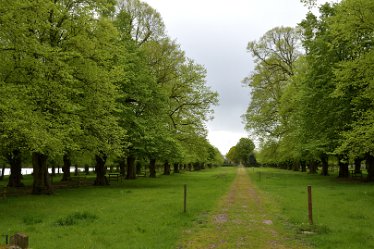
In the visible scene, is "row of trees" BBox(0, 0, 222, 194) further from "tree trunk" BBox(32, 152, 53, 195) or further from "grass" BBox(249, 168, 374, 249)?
"grass" BBox(249, 168, 374, 249)

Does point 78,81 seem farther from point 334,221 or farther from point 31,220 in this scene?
point 334,221

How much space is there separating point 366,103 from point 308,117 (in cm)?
732

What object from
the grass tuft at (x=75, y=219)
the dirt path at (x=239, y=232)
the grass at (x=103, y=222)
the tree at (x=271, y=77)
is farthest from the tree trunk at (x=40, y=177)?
the tree at (x=271, y=77)

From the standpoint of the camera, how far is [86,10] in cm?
2708

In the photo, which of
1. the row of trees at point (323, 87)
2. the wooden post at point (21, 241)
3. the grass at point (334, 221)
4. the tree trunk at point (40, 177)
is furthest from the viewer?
the tree trunk at point (40, 177)

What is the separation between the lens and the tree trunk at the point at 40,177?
27.6m

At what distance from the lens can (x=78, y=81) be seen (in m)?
25.5

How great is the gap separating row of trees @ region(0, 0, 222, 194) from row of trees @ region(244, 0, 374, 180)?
13417mm

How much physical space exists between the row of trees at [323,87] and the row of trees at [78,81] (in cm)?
1342

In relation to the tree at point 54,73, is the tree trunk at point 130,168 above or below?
below

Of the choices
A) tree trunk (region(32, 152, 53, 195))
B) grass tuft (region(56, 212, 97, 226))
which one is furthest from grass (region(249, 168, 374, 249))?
tree trunk (region(32, 152, 53, 195))

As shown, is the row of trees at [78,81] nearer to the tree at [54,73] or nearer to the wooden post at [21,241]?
the tree at [54,73]

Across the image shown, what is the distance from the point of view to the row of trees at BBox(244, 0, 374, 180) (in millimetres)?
24531

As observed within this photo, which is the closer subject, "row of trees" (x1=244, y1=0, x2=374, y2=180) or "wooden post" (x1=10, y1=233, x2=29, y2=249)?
"wooden post" (x1=10, y1=233, x2=29, y2=249)
